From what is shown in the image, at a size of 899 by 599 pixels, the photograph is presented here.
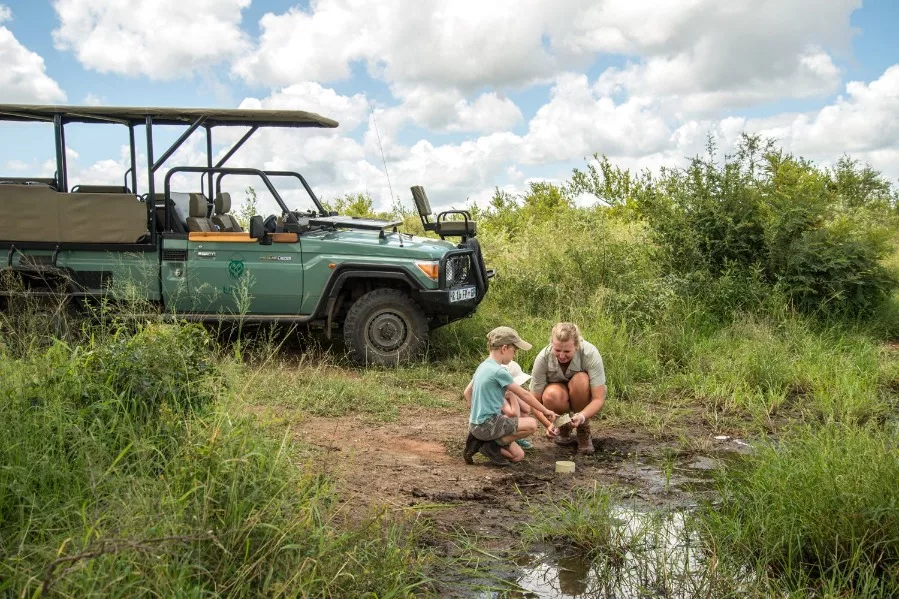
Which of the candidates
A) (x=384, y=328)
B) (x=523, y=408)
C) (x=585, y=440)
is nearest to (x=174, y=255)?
(x=384, y=328)

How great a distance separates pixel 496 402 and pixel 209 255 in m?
4.08

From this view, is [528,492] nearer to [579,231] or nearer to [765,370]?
[765,370]

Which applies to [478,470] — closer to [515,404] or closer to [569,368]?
[515,404]

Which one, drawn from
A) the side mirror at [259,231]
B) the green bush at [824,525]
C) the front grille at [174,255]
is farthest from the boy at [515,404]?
the front grille at [174,255]

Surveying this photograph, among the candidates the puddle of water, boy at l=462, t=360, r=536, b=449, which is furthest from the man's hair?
the puddle of water

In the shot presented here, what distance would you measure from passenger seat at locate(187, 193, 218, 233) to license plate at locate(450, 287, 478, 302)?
2471 mm

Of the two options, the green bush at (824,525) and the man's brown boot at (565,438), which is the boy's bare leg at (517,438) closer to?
the man's brown boot at (565,438)

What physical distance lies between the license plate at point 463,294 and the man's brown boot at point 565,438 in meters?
2.58

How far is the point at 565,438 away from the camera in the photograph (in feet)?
21.6

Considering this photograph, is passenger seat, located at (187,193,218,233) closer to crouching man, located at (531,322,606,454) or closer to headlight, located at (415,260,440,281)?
headlight, located at (415,260,440,281)

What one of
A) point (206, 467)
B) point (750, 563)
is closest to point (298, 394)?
point (206, 467)

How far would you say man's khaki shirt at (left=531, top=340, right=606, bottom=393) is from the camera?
6.42m

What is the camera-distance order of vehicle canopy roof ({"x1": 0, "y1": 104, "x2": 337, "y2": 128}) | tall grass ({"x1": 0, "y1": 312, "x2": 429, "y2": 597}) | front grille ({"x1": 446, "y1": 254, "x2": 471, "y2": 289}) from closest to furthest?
1. tall grass ({"x1": 0, "y1": 312, "x2": 429, "y2": 597})
2. vehicle canopy roof ({"x1": 0, "y1": 104, "x2": 337, "y2": 128})
3. front grille ({"x1": 446, "y1": 254, "x2": 471, "y2": 289})

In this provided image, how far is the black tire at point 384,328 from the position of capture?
29.1 feet
